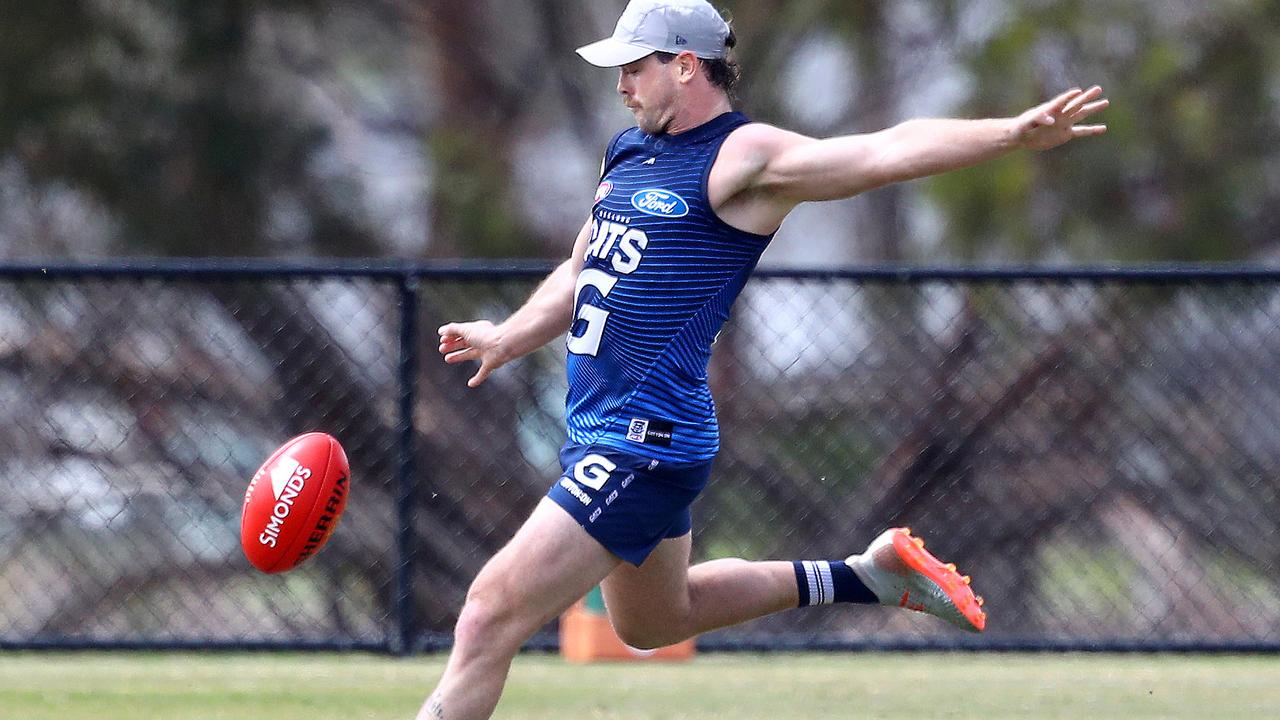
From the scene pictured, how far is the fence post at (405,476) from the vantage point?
7.28m

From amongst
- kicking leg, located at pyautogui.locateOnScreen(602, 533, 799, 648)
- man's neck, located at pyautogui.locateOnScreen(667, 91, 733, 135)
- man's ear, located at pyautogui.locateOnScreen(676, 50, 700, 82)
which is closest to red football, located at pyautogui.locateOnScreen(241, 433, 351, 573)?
kicking leg, located at pyautogui.locateOnScreen(602, 533, 799, 648)

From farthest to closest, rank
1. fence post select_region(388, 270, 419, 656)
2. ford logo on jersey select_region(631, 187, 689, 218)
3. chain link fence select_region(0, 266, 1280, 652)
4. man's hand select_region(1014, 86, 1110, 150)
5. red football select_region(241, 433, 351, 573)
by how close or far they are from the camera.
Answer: chain link fence select_region(0, 266, 1280, 652), fence post select_region(388, 270, 419, 656), red football select_region(241, 433, 351, 573), ford logo on jersey select_region(631, 187, 689, 218), man's hand select_region(1014, 86, 1110, 150)

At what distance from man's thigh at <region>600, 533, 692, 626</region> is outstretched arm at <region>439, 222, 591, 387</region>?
63 centimetres

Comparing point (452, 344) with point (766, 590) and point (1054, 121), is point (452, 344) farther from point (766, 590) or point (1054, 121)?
point (1054, 121)

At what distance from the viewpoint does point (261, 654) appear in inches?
298

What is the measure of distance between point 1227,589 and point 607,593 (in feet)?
13.4

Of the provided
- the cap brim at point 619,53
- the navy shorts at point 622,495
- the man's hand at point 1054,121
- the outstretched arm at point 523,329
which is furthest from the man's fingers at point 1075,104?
the outstretched arm at point 523,329

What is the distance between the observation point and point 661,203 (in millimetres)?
4316

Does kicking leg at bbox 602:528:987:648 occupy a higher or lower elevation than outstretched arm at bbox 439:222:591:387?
lower

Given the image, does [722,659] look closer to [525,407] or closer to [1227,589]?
[525,407]

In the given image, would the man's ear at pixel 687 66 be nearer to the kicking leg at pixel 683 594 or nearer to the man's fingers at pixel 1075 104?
the man's fingers at pixel 1075 104

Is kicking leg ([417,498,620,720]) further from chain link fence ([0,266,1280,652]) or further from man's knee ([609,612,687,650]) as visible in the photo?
chain link fence ([0,266,1280,652])

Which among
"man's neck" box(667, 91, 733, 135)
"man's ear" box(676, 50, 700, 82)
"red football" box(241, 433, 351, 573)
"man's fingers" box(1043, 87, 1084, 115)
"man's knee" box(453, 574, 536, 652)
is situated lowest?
"red football" box(241, 433, 351, 573)

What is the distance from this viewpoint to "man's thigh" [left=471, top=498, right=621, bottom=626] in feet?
13.4
